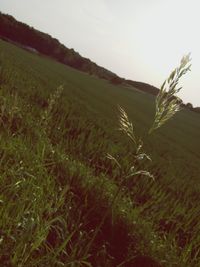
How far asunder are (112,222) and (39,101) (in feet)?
19.5

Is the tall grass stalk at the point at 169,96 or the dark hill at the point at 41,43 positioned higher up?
the tall grass stalk at the point at 169,96

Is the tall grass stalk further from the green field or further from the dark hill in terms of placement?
the dark hill

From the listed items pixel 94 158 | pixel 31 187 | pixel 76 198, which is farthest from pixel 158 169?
pixel 31 187

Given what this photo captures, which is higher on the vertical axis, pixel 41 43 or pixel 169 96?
pixel 169 96

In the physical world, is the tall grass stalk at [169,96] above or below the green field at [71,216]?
above

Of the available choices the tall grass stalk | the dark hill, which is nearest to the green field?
the tall grass stalk

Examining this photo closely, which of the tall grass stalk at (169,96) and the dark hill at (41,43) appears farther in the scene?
the dark hill at (41,43)

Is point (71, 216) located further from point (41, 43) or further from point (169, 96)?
point (41, 43)

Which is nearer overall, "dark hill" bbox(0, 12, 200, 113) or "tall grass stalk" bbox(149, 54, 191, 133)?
"tall grass stalk" bbox(149, 54, 191, 133)

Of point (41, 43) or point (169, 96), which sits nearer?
point (169, 96)

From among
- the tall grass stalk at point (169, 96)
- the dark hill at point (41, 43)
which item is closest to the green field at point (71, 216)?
the tall grass stalk at point (169, 96)

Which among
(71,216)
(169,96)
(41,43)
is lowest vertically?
(41,43)

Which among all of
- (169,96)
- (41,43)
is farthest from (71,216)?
(41,43)

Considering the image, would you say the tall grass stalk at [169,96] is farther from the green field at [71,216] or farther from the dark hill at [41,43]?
the dark hill at [41,43]
